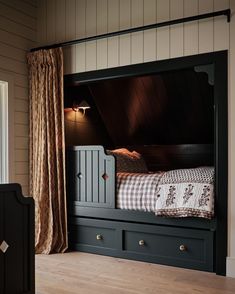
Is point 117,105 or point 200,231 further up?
point 117,105

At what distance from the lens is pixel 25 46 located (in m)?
4.30

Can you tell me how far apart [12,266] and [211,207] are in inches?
72.0

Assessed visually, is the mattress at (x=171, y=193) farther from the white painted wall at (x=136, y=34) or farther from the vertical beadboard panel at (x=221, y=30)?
the vertical beadboard panel at (x=221, y=30)

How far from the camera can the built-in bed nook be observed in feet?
10.8

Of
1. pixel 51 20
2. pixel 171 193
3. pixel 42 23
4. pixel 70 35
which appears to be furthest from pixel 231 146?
pixel 42 23

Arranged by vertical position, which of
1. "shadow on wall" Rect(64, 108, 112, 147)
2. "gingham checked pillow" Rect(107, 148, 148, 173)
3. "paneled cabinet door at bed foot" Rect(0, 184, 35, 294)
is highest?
"shadow on wall" Rect(64, 108, 112, 147)

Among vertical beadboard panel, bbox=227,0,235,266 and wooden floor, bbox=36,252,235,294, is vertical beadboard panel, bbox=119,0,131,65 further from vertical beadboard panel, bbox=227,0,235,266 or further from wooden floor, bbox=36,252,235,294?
wooden floor, bbox=36,252,235,294

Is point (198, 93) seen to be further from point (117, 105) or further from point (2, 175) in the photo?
point (2, 175)

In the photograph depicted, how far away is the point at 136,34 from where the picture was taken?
3.71 m

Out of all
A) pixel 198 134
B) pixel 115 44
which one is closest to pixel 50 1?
pixel 115 44

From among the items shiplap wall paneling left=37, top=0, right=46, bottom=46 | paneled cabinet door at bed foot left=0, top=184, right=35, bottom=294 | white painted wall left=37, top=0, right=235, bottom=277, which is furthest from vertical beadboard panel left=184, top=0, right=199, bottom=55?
paneled cabinet door at bed foot left=0, top=184, right=35, bottom=294

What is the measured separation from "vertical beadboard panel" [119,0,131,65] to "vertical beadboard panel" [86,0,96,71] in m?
0.36

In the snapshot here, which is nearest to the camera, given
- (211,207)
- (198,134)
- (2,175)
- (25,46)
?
(211,207)

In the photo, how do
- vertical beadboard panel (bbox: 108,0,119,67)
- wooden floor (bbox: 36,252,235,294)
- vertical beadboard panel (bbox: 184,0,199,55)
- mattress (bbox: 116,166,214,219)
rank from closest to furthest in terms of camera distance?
wooden floor (bbox: 36,252,235,294) → mattress (bbox: 116,166,214,219) → vertical beadboard panel (bbox: 184,0,199,55) → vertical beadboard panel (bbox: 108,0,119,67)
